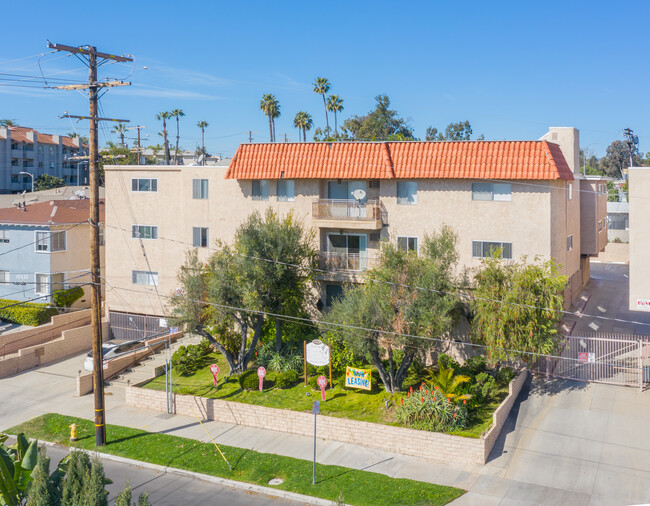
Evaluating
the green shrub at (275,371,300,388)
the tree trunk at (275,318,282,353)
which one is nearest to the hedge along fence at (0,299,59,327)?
the tree trunk at (275,318,282,353)

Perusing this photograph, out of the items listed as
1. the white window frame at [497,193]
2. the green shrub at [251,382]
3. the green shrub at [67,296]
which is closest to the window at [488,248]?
the white window frame at [497,193]

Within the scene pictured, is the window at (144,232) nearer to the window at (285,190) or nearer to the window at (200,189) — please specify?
the window at (200,189)

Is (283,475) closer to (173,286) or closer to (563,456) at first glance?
(563,456)

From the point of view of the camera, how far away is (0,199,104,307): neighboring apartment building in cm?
3906

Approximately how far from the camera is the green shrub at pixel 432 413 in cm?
2159

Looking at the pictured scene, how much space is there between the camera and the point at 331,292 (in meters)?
30.8

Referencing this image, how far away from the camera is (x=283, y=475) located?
1981 cm

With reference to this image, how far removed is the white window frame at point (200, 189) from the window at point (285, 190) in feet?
14.0

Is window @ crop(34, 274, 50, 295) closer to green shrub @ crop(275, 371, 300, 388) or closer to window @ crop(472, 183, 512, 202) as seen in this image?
green shrub @ crop(275, 371, 300, 388)

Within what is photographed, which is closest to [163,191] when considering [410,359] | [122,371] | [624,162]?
[122,371]

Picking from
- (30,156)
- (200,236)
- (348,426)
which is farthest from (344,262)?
(30,156)

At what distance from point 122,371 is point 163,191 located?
1036cm

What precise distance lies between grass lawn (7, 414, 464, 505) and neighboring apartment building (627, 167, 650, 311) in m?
10.9

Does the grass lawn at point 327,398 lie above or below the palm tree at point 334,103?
below
